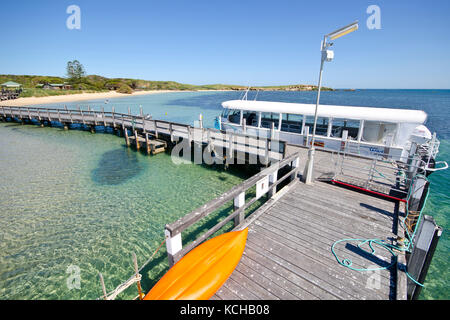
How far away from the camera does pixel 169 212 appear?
30.3ft

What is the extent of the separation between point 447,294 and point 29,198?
656 inches

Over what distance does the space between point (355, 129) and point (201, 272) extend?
45.5ft

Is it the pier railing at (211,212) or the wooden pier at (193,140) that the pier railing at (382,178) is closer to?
the pier railing at (211,212)

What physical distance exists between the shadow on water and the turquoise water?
66mm

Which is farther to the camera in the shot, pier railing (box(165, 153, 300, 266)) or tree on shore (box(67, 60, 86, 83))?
tree on shore (box(67, 60, 86, 83))

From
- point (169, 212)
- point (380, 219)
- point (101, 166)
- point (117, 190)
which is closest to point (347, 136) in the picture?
point (380, 219)

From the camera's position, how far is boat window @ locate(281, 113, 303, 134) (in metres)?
14.8

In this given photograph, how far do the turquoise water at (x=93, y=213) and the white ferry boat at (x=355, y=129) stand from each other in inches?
118

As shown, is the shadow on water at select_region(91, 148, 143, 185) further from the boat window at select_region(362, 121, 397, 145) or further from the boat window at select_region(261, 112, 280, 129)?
the boat window at select_region(362, 121, 397, 145)

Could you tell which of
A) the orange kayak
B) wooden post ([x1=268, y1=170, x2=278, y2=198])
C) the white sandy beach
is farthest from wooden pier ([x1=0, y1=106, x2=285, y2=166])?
the white sandy beach

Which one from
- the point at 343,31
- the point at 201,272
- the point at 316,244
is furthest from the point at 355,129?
the point at 201,272

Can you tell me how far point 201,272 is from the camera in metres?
3.80

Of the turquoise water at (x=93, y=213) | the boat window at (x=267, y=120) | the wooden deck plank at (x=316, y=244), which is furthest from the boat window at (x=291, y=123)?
the wooden deck plank at (x=316, y=244)

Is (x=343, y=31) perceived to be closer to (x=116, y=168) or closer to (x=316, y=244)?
(x=316, y=244)
